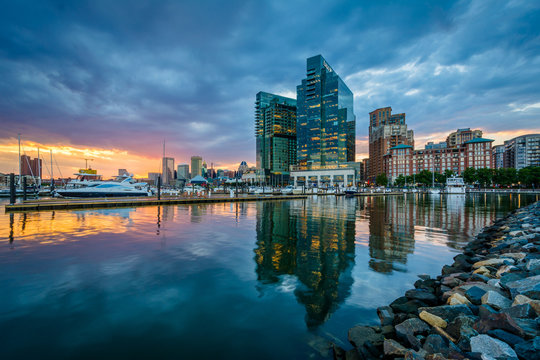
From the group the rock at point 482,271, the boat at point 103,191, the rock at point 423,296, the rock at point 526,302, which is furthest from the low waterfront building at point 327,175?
the rock at point 526,302

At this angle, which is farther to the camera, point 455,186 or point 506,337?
point 455,186

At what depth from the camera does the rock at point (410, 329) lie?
4.75 m

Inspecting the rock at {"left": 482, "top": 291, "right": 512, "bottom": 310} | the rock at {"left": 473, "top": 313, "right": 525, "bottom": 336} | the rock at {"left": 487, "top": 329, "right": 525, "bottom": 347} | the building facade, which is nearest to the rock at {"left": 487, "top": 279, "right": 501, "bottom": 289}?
the rock at {"left": 482, "top": 291, "right": 512, "bottom": 310}

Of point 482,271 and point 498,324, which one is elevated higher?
point 498,324

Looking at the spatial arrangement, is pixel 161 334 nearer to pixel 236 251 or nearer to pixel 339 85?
pixel 236 251

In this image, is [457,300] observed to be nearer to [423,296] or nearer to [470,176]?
[423,296]

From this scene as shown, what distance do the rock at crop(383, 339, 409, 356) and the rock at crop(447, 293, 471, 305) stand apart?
8.30 feet

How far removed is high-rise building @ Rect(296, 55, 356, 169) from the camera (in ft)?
603

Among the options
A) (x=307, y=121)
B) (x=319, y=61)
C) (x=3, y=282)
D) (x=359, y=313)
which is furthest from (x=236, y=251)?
(x=319, y=61)

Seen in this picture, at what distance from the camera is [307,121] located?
199 meters

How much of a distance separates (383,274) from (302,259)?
3.21 meters

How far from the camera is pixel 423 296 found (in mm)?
6848

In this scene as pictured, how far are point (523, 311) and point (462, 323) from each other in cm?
142

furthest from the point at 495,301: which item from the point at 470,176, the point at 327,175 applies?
the point at 470,176
